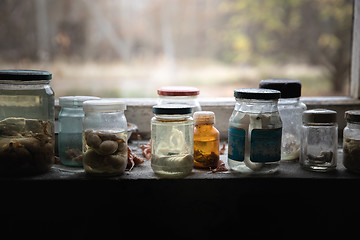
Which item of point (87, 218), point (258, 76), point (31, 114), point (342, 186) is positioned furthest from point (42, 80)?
point (258, 76)

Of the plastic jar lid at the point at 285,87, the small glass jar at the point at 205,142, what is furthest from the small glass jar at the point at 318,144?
the small glass jar at the point at 205,142

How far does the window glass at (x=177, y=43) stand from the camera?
188 centimetres

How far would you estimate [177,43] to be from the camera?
8.23 ft

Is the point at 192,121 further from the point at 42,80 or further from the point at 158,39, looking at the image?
the point at 158,39

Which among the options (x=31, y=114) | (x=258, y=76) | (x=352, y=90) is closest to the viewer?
(x=31, y=114)

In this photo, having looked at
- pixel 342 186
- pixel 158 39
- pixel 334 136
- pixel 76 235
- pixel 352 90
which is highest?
pixel 158 39

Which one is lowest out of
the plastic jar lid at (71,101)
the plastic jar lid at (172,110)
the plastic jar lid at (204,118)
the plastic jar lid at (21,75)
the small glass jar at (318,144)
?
the small glass jar at (318,144)

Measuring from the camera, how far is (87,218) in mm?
952

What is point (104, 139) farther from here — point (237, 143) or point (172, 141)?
point (237, 143)

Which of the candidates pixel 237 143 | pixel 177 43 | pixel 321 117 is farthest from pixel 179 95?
pixel 177 43

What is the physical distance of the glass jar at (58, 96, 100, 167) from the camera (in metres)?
1.07

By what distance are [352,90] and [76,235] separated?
1.08m

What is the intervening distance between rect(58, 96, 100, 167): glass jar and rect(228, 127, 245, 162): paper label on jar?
0.42 m

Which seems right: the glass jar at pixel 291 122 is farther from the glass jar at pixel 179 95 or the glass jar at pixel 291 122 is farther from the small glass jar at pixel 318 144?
the glass jar at pixel 179 95
